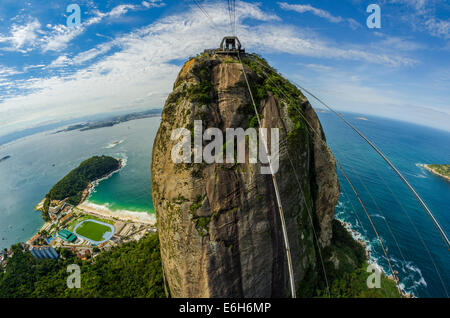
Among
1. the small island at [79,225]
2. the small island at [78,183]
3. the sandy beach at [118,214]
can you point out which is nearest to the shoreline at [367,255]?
the small island at [79,225]

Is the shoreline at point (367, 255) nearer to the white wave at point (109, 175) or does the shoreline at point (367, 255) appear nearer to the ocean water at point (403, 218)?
the ocean water at point (403, 218)

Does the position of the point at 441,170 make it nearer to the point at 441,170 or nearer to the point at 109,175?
the point at 441,170

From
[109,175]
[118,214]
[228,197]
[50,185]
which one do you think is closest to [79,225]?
[118,214]

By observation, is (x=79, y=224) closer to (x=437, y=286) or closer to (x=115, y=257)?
(x=115, y=257)

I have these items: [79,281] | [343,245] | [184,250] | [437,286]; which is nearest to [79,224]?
[79,281]

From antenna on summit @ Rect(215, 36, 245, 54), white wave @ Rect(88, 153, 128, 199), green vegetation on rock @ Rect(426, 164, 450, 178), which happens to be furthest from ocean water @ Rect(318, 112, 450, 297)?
white wave @ Rect(88, 153, 128, 199)
